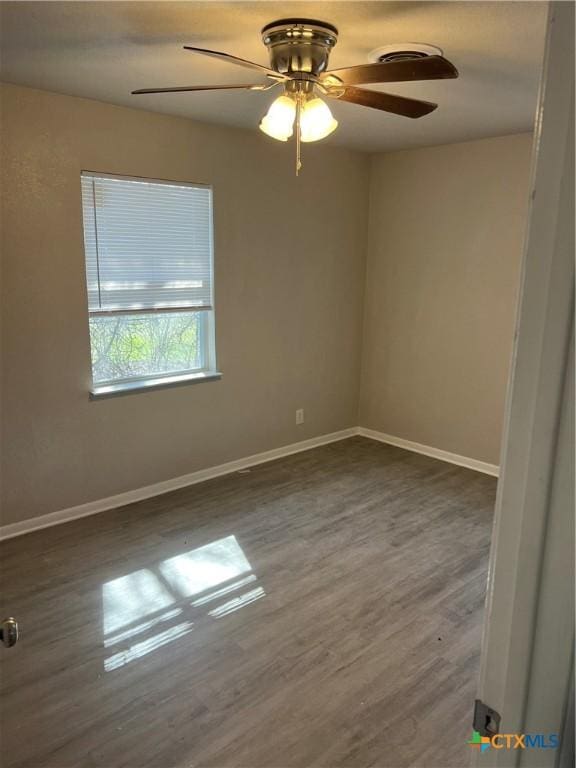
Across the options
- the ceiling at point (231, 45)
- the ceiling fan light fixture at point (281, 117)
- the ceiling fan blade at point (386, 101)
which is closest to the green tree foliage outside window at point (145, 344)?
the ceiling at point (231, 45)

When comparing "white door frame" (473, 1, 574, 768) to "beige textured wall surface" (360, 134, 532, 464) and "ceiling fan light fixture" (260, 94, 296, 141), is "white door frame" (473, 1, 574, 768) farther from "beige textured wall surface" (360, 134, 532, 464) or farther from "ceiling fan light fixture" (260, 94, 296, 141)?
"beige textured wall surface" (360, 134, 532, 464)

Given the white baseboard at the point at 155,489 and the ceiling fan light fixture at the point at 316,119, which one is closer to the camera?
the ceiling fan light fixture at the point at 316,119

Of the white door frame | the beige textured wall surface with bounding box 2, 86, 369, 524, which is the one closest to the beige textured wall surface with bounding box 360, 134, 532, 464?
the beige textured wall surface with bounding box 2, 86, 369, 524

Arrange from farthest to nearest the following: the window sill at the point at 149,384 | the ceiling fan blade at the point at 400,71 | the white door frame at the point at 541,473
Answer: the window sill at the point at 149,384 → the ceiling fan blade at the point at 400,71 → the white door frame at the point at 541,473

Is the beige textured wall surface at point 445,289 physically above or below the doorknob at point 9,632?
above

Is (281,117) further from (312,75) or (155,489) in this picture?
(155,489)

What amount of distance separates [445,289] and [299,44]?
274 cm

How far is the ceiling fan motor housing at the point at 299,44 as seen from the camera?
1.94 meters

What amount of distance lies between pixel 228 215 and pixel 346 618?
8.90 ft

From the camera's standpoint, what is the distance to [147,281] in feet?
11.6

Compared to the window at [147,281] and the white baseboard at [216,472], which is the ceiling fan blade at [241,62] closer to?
the window at [147,281]

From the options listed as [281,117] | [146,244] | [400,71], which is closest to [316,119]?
[281,117]

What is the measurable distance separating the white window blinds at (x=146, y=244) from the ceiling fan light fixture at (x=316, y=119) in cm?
159

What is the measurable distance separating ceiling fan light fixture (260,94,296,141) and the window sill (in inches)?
76.9
